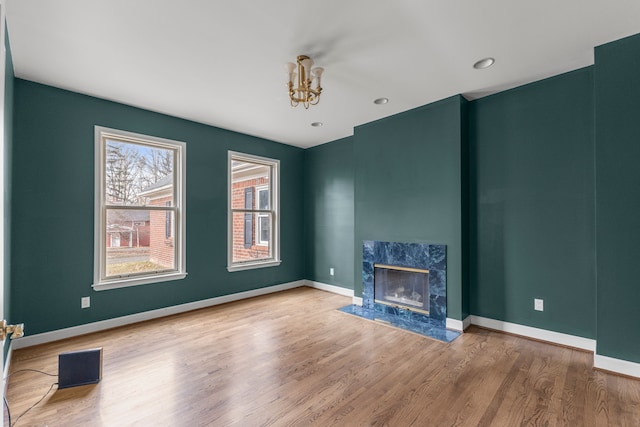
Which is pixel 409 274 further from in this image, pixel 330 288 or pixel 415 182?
pixel 330 288

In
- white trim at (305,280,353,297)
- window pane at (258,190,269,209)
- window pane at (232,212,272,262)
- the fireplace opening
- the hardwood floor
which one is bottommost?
the hardwood floor

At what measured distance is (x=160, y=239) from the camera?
4.13 m

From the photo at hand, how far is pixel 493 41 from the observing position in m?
2.56

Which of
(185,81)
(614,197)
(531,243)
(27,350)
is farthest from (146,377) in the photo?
(614,197)

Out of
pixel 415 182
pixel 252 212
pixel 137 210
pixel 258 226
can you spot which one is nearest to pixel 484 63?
pixel 415 182

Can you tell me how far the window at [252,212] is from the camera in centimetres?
488

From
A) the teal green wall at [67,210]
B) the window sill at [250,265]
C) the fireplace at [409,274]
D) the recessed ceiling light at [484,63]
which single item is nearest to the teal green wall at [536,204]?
the fireplace at [409,274]

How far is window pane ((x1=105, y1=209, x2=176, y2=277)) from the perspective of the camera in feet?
12.2

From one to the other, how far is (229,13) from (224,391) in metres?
2.80

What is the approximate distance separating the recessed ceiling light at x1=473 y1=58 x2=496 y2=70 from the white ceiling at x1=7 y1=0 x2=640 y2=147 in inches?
2.3

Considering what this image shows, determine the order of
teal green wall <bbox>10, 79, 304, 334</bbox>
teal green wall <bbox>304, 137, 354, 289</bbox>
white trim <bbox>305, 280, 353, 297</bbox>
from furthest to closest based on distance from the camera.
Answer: teal green wall <bbox>304, 137, 354, 289</bbox>
white trim <bbox>305, 280, 353, 297</bbox>
teal green wall <bbox>10, 79, 304, 334</bbox>

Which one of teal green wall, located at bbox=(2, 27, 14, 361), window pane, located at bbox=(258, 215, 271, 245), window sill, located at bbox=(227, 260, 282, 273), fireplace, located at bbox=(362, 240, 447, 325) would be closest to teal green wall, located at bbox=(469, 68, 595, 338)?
fireplace, located at bbox=(362, 240, 447, 325)

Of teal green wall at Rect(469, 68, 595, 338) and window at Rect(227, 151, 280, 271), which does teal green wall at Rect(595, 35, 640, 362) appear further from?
window at Rect(227, 151, 280, 271)

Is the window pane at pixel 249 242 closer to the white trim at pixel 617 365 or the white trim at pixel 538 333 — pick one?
the white trim at pixel 538 333
